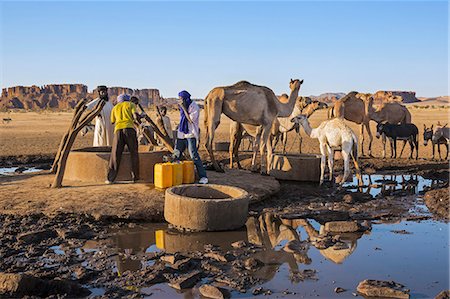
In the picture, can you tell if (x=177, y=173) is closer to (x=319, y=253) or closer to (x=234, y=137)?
(x=319, y=253)

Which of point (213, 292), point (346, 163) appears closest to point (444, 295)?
point (213, 292)

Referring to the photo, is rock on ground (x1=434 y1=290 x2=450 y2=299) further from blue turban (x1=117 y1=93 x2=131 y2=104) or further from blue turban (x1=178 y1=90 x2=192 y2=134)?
blue turban (x1=117 y1=93 x2=131 y2=104)

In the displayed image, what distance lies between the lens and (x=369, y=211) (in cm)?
912

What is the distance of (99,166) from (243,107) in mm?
3821

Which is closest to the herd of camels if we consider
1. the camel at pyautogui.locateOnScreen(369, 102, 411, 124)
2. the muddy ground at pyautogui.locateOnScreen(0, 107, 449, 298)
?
the muddy ground at pyautogui.locateOnScreen(0, 107, 449, 298)

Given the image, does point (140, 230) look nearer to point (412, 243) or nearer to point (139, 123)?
point (139, 123)

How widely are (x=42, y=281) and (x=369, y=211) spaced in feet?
20.3

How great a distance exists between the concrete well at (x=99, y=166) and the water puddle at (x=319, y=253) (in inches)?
87.7

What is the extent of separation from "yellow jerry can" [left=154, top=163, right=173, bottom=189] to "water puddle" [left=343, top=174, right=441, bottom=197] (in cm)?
481

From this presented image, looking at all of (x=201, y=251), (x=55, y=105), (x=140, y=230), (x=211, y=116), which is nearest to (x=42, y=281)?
(x=201, y=251)

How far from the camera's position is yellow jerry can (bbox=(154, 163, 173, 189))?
9023mm

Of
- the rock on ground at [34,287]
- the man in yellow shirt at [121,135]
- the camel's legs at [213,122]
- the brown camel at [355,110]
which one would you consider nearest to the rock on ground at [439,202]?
the camel's legs at [213,122]

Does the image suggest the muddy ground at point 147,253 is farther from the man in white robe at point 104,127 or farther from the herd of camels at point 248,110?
the man in white robe at point 104,127

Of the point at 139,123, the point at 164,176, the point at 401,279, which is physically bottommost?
the point at 401,279
